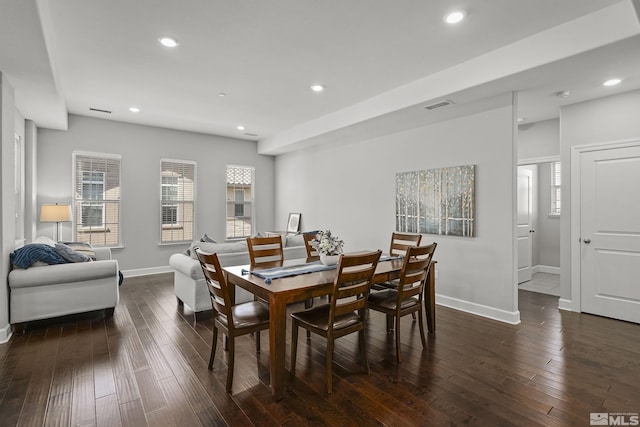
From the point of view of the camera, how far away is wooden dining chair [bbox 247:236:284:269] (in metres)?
3.49

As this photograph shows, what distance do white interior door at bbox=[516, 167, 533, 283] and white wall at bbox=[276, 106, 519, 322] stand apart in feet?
7.56

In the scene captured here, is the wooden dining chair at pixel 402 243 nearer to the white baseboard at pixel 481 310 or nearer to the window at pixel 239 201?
the white baseboard at pixel 481 310

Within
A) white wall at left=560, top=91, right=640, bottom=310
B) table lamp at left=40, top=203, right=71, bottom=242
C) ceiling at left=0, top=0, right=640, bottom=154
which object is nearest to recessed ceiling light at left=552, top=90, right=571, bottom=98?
ceiling at left=0, top=0, right=640, bottom=154

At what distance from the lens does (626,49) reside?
2.72 metres

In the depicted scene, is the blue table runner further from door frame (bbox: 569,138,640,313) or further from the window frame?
the window frame

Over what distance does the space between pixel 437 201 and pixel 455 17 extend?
2366mm

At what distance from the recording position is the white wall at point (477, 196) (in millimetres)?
3791

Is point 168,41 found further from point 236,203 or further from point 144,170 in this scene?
point 236,203

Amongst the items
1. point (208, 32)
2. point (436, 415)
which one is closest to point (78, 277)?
point (208, 32)

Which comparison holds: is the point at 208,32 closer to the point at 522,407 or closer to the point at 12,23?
the point at 12,23

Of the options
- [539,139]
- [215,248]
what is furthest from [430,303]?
[539,139]

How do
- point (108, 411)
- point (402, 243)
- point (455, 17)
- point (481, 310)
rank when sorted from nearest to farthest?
A: point (108, 411), point (455, 17), point (481, 310), point (402, 243)

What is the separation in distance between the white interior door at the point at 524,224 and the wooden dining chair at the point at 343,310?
4582 mm

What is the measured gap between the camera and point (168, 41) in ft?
10.2
